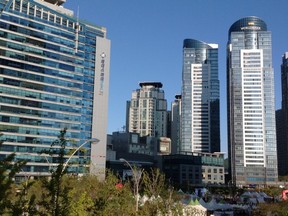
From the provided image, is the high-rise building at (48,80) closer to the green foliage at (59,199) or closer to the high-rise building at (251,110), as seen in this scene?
the green foliage at (59,199)

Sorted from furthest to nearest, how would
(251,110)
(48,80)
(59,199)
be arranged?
(251,110)
(48,80)
(59,199)

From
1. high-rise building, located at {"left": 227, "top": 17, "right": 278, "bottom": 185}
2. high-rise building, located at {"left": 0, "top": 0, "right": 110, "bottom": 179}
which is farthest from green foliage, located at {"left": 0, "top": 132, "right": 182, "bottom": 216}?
high-rise building, located at {"left": 227, "top": 17, "right": 278, "bottom": 185}

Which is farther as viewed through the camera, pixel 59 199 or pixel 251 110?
pixel 251 110

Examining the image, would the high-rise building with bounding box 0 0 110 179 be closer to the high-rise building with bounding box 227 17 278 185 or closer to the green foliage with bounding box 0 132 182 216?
the green foliage with bounding box 0 132 182 216

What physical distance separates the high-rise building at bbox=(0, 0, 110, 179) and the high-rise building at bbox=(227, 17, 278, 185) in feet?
275

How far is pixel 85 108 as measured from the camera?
363ft

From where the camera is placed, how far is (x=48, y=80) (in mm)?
100812

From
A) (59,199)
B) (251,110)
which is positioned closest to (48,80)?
(59,199)

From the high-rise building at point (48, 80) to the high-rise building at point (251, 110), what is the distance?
83887mm

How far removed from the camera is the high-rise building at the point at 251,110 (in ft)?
563

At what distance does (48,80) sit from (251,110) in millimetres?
107812

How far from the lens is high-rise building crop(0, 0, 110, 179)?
93.3m

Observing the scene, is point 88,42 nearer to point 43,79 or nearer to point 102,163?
point 43,79

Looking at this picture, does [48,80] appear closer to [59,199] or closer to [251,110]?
[59,199]
